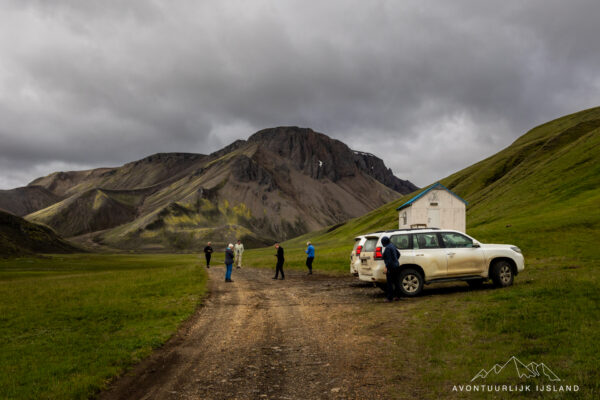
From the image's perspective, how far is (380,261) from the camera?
576 inches

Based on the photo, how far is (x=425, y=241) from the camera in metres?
14.7

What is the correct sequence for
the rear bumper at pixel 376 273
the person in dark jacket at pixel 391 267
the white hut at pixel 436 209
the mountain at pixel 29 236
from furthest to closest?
the mountain at pixel 29 236 < the white hut at pixel 436 209 < the rear bumper at pixel 376 273 < the person in dark jacket at pixel 391 267

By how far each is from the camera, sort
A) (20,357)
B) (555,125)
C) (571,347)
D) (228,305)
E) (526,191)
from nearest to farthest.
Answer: (571,347) → (20,357) → (228,305) → (526,191) → (555,125)

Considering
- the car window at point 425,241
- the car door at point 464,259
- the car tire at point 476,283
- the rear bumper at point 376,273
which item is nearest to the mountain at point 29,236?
the rear bumper at point 376,273

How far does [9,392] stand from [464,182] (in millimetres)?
103823

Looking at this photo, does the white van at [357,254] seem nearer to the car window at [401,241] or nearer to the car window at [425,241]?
the car window at [401,241]

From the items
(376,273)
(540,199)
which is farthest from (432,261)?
(540,199)

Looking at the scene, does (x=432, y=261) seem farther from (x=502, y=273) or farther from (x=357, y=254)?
(x=357, y=254)

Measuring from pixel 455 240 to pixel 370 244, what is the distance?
3287mm

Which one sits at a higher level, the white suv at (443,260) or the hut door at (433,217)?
the hut door at (433,217)

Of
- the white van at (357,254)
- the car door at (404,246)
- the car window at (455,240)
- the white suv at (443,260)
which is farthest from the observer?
the white van at (357,254)

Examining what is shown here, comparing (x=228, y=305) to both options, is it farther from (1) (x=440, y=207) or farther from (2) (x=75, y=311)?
(1) (x=440, y=207)

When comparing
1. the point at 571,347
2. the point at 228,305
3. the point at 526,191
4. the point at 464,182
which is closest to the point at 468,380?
the point at 571,347

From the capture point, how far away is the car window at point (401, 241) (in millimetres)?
14609
